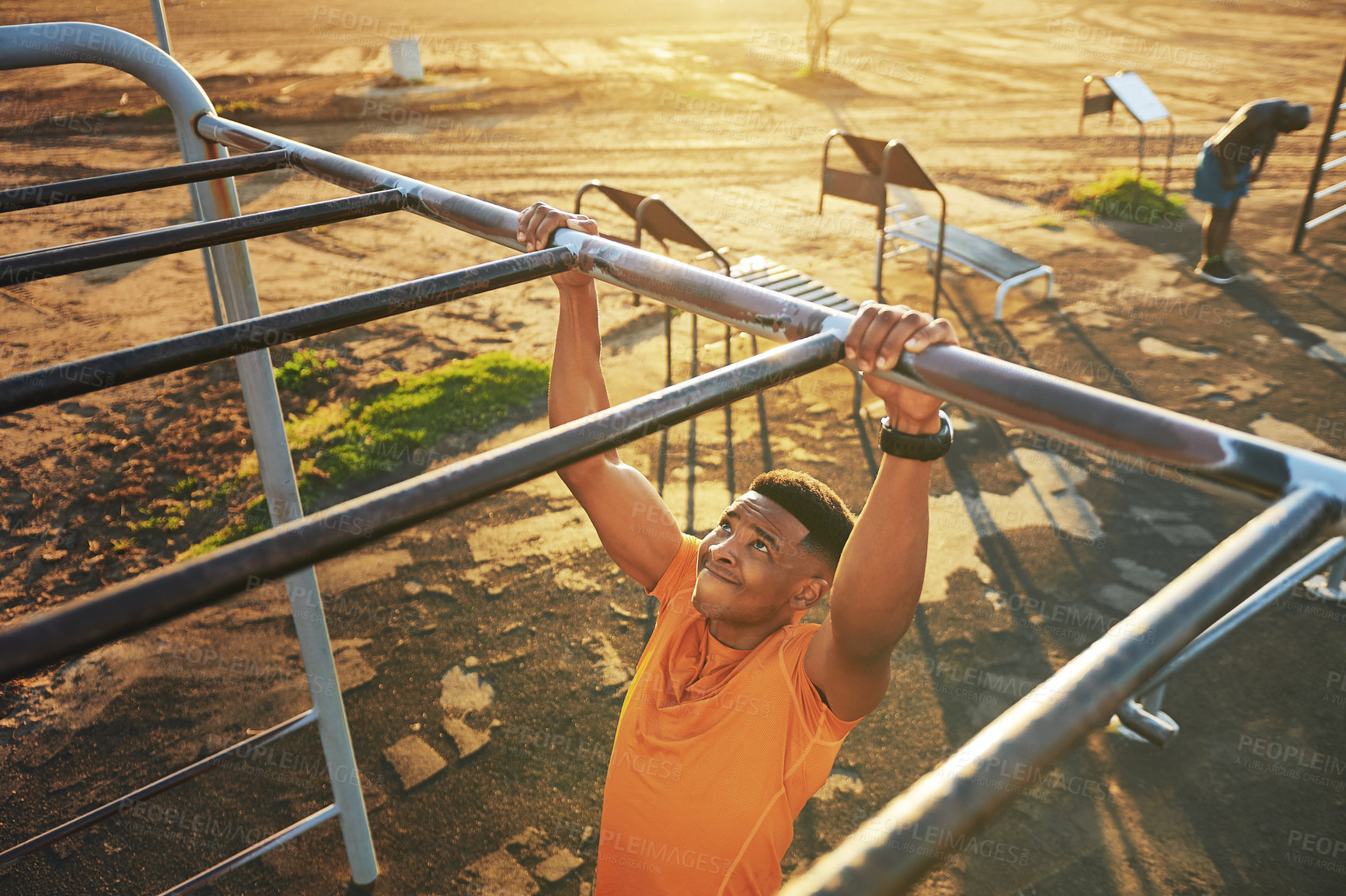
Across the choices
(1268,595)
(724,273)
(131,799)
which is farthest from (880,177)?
(131,799)

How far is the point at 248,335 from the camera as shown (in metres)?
1.08

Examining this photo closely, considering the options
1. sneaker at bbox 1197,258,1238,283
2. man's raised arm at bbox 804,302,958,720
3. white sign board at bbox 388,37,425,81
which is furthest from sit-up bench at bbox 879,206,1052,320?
white sign board at bbox 388,37,425,81

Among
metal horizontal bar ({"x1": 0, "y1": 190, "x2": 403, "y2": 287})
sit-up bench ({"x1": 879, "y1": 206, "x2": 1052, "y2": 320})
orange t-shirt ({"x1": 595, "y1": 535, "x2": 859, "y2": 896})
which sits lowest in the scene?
sit-up bench ({"x1": 879, "y1": 206, "x2": 1052, "y2": 320})

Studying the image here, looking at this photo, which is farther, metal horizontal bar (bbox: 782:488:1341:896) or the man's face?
the man's face

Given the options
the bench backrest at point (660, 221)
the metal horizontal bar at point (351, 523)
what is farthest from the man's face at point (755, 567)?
the bench backrest at point (660, 221)

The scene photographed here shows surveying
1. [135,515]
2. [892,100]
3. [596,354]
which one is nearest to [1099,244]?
[892,100]

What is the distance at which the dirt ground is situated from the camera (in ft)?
10.1

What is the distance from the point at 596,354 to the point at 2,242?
9.87 m

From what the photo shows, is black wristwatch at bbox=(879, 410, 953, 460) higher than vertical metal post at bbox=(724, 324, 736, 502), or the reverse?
black wristwatch at bbox=(879, 410, 953, 460)

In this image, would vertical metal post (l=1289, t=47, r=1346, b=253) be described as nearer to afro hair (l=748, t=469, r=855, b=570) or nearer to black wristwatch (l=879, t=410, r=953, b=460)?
afro hair (l=748, t=469, r=855, b=570)

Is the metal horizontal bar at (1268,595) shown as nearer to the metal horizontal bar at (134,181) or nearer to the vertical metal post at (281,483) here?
the vertical metal post at (281,483)

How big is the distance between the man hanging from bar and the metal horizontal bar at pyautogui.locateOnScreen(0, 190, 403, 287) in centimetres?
33

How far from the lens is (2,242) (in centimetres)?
902

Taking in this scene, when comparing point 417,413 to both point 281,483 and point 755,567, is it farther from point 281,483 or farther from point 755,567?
point 755,567
